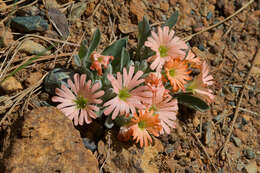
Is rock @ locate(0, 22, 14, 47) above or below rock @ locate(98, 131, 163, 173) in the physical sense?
above

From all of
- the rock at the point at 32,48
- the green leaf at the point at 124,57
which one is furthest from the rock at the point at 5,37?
the green leaf at the point at 124,57

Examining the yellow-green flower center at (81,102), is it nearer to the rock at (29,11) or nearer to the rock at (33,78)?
the rock at (33,78)

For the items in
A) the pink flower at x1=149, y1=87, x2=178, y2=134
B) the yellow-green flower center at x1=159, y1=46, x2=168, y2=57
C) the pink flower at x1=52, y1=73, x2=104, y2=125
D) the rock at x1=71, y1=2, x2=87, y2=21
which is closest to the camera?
the pink flower at x1=52, y1=73, x2=104, y2=125

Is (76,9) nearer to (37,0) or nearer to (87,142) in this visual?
(37,0)

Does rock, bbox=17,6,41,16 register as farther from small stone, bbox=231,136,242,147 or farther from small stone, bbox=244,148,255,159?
small stone, bbox=244,148,255,159

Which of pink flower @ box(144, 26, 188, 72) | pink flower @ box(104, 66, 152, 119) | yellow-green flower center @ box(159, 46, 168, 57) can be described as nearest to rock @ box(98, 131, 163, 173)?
pink flower @ box(104, 66, 152, 119)

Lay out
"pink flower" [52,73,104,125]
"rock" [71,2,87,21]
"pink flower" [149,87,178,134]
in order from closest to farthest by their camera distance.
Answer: "pink flower" [52,73,104,125] → "pink flower" [149,87,178,134] → "rock" [71,2,87,21]
